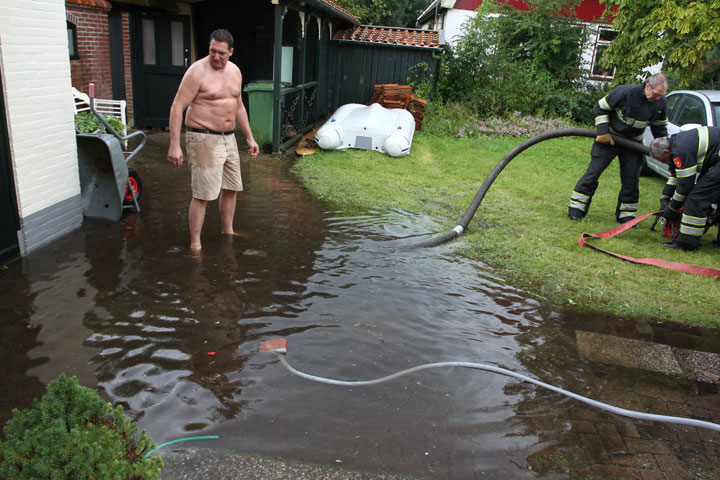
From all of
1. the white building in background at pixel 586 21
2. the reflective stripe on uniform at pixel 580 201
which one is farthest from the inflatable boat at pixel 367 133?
the white building in background at pixel 586 21

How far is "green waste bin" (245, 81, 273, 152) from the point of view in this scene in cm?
1016

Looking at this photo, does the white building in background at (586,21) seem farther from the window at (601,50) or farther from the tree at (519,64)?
the tree at (519,64)

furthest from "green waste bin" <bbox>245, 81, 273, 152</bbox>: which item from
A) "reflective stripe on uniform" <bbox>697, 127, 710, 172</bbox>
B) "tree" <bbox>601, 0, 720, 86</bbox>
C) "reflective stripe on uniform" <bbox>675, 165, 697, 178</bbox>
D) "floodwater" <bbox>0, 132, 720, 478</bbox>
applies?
"tree" <bbox>601, 0, 720, 86</bbox>

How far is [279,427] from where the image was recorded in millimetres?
2969

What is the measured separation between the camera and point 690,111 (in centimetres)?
944

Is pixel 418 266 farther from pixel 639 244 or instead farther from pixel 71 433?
pixel 71 433

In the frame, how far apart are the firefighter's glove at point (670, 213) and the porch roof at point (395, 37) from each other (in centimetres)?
921

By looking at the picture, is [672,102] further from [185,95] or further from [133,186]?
[133,186]

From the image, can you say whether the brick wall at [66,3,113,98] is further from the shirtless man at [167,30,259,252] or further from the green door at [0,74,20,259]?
the shirtless man at [167,30,259,252]

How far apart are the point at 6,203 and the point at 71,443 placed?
3.90 m

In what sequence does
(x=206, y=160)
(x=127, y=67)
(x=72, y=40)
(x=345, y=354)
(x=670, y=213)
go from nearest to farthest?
(x=345, y=354), (x=206, y=160), (x=670, y=213), (x=72, y=40), (x=127, y=67)

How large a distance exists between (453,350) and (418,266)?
5.29ft

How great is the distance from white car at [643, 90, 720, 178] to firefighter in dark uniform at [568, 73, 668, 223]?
158cm

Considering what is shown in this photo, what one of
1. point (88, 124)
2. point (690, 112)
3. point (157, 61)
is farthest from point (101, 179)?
point (690, 112)
